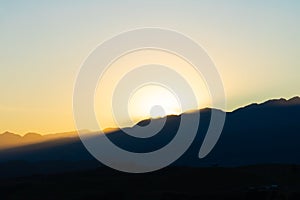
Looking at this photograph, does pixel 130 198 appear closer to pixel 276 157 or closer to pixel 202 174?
pixel 202 174

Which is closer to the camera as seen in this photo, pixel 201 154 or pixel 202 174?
pixel 202 174

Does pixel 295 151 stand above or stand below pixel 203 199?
above

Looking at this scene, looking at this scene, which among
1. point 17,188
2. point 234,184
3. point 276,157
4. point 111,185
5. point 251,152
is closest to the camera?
point 234,184

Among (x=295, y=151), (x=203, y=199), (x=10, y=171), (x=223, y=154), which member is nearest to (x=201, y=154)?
(x=223, y=154)

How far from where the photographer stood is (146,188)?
62781 mm

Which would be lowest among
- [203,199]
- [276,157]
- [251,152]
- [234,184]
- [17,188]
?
[203,199]

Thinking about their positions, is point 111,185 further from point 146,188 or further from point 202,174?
point 202,174

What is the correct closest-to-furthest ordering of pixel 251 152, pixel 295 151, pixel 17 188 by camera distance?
pixel 17 188
pixel 295 151
pixel 251 152

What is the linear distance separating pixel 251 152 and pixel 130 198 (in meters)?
147

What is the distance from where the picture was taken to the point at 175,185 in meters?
65.1

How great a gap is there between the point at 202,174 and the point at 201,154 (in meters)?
122

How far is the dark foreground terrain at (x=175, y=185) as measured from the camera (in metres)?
54.6

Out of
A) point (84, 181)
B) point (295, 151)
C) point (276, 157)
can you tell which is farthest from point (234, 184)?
point (295, 151)

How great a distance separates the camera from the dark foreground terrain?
5462cm
